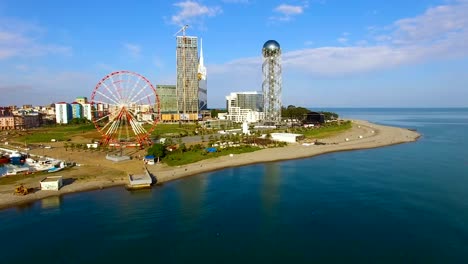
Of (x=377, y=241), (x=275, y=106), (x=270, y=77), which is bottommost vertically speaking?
(x=377, y=241)

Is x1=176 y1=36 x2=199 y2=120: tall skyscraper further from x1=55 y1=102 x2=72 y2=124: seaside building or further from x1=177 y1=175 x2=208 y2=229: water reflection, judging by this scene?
x1=177 y1=175 x2=208 y2=229: water reflection

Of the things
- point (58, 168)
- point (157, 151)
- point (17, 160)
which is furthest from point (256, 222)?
point (17, 160)

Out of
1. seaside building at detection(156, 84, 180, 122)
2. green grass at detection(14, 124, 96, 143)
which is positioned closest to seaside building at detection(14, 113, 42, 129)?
green grass at detection(14, 124, 96, 143)

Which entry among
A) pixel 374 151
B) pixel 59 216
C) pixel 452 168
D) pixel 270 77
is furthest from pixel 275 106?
pixel 59 216

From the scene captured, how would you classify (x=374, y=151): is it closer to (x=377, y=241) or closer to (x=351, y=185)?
(x=351, y=185)

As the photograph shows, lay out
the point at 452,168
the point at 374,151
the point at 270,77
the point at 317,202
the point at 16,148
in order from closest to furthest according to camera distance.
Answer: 1. the point at 317,202
2. the point at 452,168
3. the point at 374,151
4. the point at 16,148
5. the point at 270,77

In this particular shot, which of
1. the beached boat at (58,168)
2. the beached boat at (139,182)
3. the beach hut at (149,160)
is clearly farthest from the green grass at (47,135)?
the beached boat at (139,182)

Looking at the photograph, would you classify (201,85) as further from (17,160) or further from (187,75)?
(17,160)
